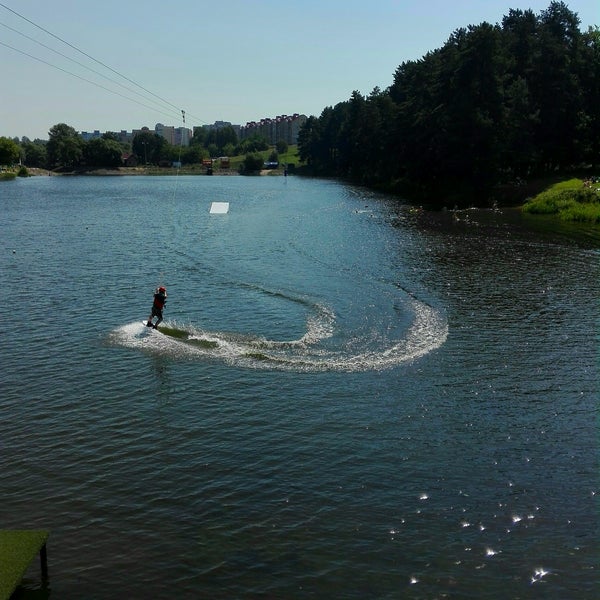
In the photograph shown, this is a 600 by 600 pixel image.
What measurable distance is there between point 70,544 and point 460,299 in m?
31.8

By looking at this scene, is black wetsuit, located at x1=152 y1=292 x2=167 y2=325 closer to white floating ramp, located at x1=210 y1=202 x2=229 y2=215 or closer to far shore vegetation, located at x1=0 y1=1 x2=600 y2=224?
far shore vegetation, located at x1=0 y1=1 x2=600 y2=224

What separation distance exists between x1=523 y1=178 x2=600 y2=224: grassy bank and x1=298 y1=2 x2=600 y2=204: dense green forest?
38.0 feet

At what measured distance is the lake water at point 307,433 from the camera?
55.5 feet

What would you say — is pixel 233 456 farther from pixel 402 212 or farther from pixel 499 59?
pixel 499 59

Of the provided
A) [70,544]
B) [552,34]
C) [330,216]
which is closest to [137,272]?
[70,544]

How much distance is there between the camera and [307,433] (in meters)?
24.1

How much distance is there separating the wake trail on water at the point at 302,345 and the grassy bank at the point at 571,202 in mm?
50292

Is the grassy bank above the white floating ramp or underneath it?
above

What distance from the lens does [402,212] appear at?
97750 millimetres

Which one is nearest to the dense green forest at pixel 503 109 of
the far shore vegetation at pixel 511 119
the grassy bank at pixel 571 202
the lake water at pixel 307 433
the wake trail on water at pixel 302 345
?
the far shore vegetation at pixel 511 119

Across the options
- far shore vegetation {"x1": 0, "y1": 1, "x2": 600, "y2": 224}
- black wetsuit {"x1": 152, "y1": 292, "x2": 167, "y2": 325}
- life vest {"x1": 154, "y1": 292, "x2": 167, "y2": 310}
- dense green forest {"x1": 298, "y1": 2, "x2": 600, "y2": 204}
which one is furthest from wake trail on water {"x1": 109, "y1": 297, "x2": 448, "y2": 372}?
dense green forest {"x1": 298, "y1": 2, "x2": 600, "y2": 204}

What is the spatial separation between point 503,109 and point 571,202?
23.5 m

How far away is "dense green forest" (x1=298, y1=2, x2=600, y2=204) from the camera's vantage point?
333 feet

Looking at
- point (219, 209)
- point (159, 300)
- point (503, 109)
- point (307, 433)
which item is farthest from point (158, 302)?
point (503, 109)
